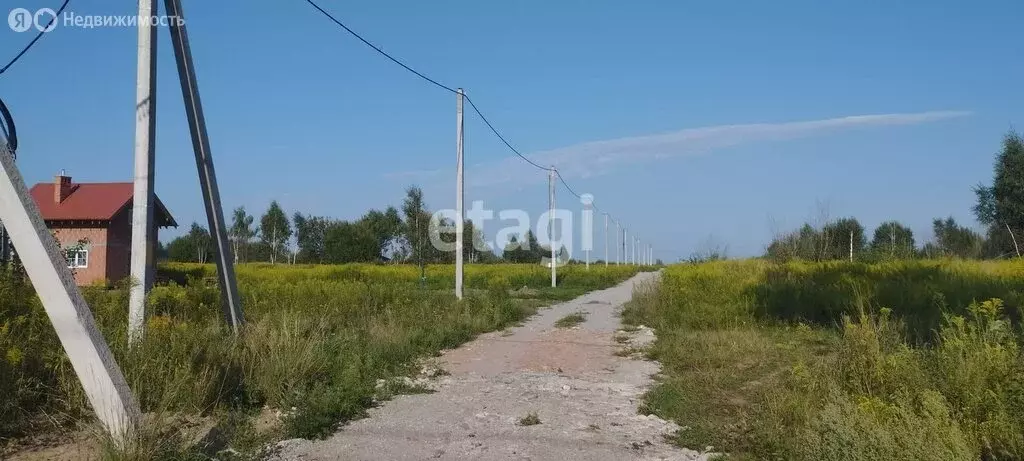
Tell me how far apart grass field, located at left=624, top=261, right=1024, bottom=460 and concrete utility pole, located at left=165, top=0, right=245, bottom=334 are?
4530 millimetres

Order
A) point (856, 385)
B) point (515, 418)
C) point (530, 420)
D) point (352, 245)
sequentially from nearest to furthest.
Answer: point (856, 385) → point (530, 420) → point (515, 418) → point (352, 245)

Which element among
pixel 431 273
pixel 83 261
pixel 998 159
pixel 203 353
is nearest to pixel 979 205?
pixel 998 159

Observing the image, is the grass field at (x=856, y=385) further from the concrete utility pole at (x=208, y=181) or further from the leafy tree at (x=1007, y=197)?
the leafy tree at (x=1007, y=197)

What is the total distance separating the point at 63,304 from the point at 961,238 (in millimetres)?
35229

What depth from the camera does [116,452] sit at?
403cm

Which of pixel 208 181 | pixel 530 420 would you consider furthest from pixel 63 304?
pixel 208 181

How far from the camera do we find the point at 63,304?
4.04 metres

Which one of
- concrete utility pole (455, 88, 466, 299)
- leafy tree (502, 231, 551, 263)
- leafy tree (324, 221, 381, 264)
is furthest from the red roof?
leafy tree (502, 231, 551, 263)

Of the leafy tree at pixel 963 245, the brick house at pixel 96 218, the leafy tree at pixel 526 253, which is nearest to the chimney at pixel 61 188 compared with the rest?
the brick house at pixel 96 218

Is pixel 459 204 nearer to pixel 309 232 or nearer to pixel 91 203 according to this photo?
pixel 91 203

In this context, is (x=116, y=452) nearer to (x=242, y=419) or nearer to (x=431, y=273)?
(x=242, y=419)

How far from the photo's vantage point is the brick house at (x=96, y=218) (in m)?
28.5

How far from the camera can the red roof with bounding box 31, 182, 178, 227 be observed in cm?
2898

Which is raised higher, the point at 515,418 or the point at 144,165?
the point at 144,165
